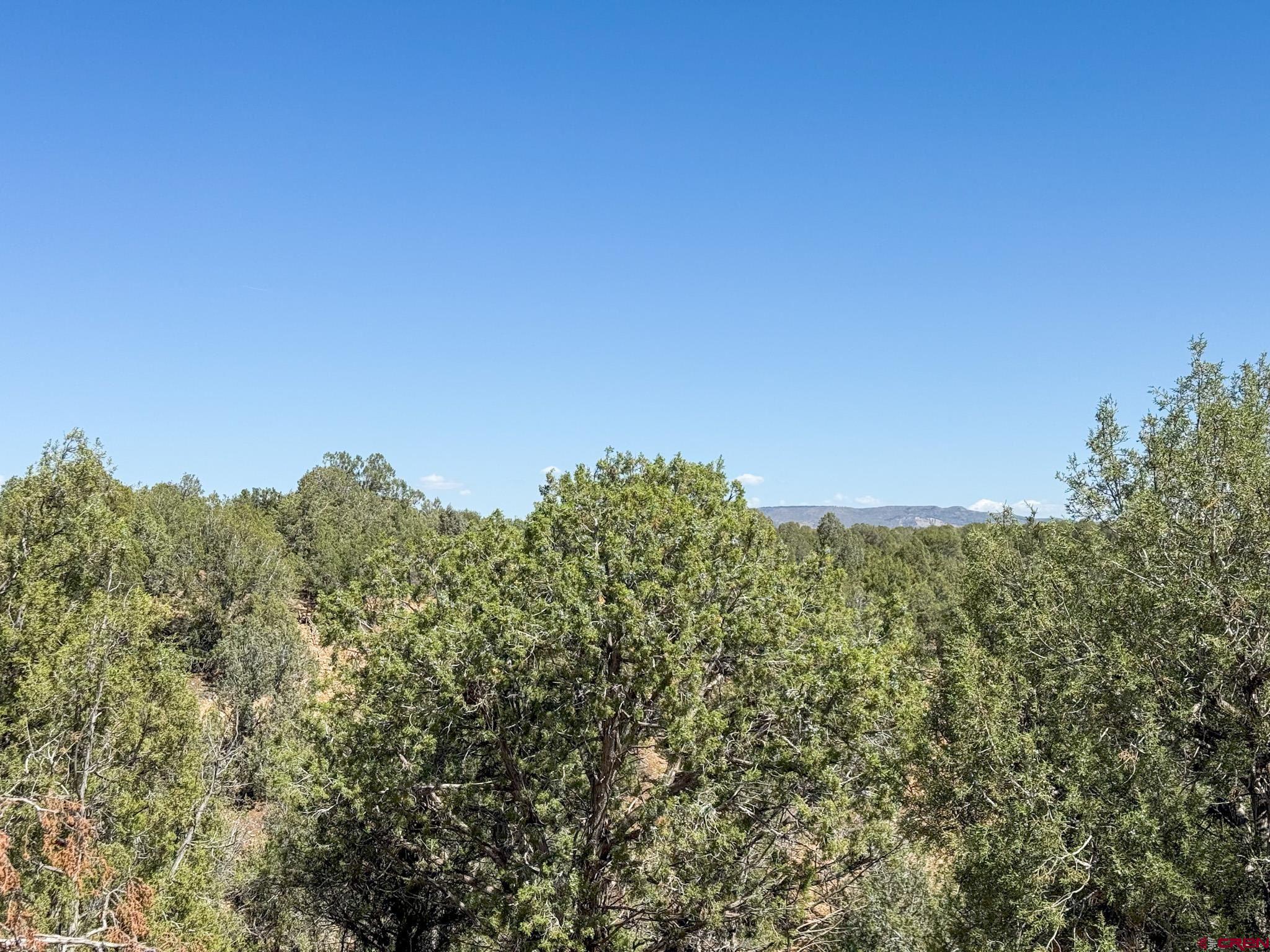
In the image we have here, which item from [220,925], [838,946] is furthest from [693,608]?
[220,925]

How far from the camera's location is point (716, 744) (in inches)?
456

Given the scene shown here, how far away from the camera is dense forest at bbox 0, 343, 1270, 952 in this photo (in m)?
12.5

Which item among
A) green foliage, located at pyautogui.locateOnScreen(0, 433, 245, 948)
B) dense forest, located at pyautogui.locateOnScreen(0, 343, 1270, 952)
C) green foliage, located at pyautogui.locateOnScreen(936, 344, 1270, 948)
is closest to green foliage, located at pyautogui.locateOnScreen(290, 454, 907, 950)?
dense forest, located at pyautogui.locateOnScreen(0, 343, 1270, 952)

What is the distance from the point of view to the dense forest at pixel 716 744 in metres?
12.5

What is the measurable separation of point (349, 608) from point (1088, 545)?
17078mm

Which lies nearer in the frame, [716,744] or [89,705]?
[716,744]

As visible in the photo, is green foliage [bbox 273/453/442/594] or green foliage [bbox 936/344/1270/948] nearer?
green foliage [bbox 936/344/1270/948]

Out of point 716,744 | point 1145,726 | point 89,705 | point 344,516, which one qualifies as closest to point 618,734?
point 716,744

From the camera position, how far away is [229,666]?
32656 millimetres

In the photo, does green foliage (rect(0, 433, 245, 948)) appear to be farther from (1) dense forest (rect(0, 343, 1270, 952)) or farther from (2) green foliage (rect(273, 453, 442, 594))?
(2) green foliage (rect(273, 453, 442, 594))

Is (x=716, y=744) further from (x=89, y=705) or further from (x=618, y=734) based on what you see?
(x=89, y=705)

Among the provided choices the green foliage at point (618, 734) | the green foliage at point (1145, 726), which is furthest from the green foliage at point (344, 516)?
the green foliage at point (1145, 726)

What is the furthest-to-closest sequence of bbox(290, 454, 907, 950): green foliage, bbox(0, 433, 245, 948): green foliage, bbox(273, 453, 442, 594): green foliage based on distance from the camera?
1. bbox(273, 453, 442, 594): green foliage
2. bbox(0, 433, 245, 948): green foliage
3. bbox(290, 454, 907, 950): green foliage

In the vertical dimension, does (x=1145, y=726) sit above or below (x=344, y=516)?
below
